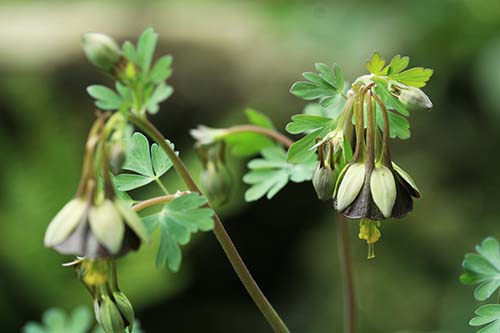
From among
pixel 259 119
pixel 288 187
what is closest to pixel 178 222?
pixel 259 119

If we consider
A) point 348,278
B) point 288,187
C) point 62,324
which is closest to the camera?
point 348,278

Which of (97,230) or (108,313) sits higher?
(97,230)

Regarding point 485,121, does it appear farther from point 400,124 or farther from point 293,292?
point 400,124

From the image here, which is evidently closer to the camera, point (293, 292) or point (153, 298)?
point (153, 298)

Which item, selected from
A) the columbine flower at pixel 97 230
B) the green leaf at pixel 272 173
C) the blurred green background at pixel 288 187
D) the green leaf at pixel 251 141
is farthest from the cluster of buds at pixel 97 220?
the blurred green background at pixel 288 187

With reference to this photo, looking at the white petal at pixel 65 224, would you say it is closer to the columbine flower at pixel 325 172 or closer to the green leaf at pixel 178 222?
the green leaf at pixel 178 222

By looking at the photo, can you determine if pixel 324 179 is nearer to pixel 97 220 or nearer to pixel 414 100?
pixel 414 100

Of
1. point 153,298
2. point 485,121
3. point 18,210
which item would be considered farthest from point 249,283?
point 485,121
